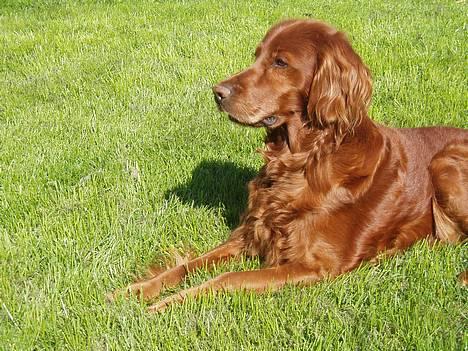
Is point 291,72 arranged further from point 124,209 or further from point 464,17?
point 464,17

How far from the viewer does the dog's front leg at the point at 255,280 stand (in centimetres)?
283

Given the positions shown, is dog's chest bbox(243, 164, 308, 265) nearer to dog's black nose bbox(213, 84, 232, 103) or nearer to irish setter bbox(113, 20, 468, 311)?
irish setter bbox(113, 20, 468, 311)

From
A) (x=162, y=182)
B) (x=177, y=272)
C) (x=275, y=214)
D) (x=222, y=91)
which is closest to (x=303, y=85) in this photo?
(x=222, y=91)

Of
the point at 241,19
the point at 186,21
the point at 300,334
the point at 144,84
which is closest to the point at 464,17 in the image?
the point at 241,19

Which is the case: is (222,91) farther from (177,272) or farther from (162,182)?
(162,182)

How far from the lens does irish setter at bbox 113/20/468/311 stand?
3014 millimetres

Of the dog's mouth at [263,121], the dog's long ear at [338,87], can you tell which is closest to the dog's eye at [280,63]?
the dog's long ear at [338,87]

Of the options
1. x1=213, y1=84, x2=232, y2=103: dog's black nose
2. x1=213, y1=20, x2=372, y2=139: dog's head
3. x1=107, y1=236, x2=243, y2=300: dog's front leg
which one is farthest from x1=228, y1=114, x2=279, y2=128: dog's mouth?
x1=107, y1=236, x2=243, y2=300: dog's front leg

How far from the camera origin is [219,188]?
13.4 feet

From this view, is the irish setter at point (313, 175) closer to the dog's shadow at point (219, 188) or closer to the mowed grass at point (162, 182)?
the mowed grass at point (162, 182)

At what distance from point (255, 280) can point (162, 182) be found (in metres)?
1.34

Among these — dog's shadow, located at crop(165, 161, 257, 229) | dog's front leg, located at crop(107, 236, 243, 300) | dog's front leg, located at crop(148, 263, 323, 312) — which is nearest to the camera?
dog's front leg, located at crop(148, 263, 323, 312)

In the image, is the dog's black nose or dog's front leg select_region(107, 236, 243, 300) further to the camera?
the dog's black nose

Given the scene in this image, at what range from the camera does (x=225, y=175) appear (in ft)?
13.8
